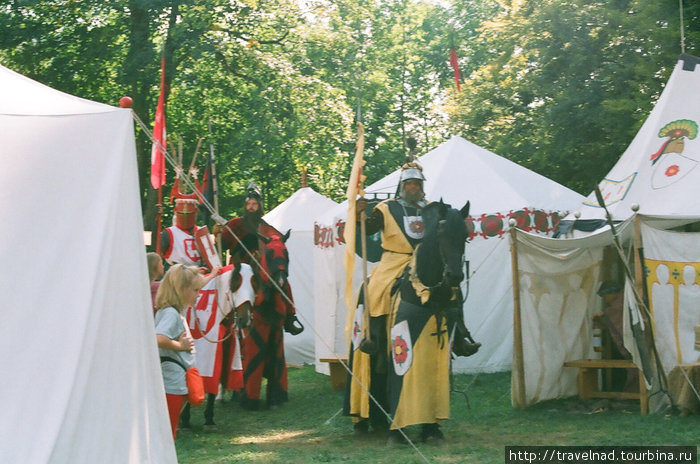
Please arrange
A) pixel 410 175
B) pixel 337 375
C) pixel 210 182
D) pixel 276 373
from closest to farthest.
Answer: pixel 410 175, pixel 210 182, pixel 276 373, pixel 337 375

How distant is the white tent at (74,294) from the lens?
492 centimetres

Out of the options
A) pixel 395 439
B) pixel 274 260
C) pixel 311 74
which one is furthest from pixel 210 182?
pixel 311 74

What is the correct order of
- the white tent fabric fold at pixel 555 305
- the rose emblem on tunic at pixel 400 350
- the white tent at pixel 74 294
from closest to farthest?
the white tent at pixel 74 294
the rose emblem on tunic at pixel 400 350
the white tent fabric fold at pixel 555 305

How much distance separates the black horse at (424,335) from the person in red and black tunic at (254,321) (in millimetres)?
2872

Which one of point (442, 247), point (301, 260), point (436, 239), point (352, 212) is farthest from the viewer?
point (301, 260)

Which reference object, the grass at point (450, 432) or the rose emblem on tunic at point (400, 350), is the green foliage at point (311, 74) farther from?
the rose emblem on tunic at point (400, 350)

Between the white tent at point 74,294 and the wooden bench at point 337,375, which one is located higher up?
the white tent at point 74,294

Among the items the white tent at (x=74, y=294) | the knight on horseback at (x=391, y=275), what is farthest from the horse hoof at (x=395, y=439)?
the white tent at (x=74, y=294)

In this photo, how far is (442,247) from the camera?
24.3ft

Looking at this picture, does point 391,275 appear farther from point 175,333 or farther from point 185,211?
point 185,211

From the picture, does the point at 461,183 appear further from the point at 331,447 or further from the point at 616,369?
the point at 331,447

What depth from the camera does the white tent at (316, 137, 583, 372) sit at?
12.9 meters

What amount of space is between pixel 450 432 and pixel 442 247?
6.36 ft

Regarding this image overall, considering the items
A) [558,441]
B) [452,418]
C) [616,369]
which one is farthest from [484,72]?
[558,441]
